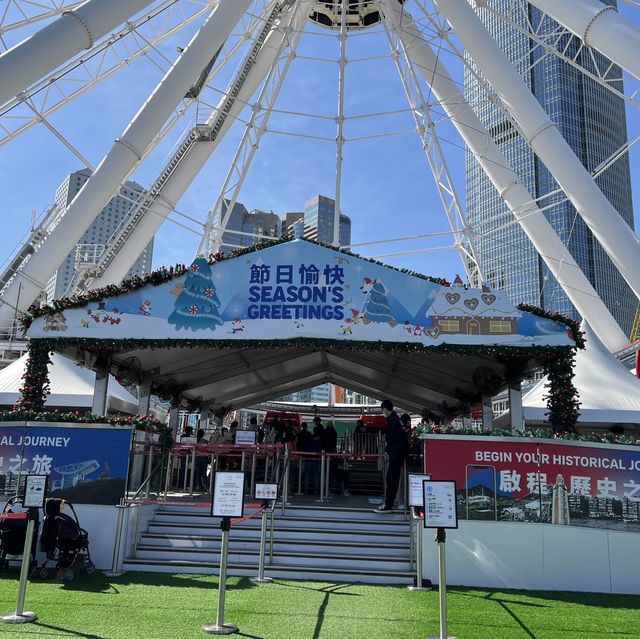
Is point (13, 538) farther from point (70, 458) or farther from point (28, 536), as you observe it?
point (28, 536)

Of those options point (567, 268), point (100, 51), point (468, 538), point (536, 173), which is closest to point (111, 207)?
point (536, 173)

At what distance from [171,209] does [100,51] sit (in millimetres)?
5957

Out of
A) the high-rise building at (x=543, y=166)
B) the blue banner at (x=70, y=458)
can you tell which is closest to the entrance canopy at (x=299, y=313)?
the blue banner at (x=70, y=458)

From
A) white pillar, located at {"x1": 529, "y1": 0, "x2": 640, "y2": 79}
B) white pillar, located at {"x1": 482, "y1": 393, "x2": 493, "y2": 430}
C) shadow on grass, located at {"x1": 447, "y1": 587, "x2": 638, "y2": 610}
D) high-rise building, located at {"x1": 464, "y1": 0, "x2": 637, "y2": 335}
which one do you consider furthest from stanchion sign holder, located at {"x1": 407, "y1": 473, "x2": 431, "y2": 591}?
high-rise building, located at {"x1": 464, "y1": 0, "x2": 637, "y2": 335}

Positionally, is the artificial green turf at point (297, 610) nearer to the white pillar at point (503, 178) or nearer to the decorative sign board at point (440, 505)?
the decorative sign board at point (440, 505)

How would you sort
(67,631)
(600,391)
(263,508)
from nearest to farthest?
1. (67,631)
2. (263,508)
3. (600,391)

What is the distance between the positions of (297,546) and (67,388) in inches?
439

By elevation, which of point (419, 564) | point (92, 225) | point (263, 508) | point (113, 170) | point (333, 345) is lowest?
point (419, 564)

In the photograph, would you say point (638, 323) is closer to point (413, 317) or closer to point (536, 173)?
point (536, 173)

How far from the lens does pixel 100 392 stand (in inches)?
593

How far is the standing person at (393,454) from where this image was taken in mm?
12578

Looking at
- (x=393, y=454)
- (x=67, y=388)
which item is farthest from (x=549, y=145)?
(x=67, y=388)

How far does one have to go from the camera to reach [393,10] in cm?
2339

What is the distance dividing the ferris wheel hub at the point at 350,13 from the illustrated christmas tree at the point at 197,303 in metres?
17.6
